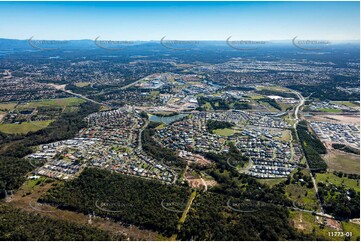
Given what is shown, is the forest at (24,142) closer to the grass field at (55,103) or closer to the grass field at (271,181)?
the grass field at (55,103)

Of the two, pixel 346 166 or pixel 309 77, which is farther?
pixel 309 77

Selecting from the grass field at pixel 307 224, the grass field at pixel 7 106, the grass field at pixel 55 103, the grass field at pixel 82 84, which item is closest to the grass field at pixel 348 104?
the grass field at pixel 307 224

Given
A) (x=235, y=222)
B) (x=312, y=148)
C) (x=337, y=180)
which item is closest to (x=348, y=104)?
(x=312, y=148)

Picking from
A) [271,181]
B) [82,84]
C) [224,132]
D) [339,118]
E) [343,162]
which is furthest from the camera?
[82,84]

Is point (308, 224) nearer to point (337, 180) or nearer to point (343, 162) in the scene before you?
point (337, 180)

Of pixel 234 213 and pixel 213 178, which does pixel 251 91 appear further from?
pixel 234 213

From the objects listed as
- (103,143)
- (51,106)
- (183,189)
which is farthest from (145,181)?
(51,106)
